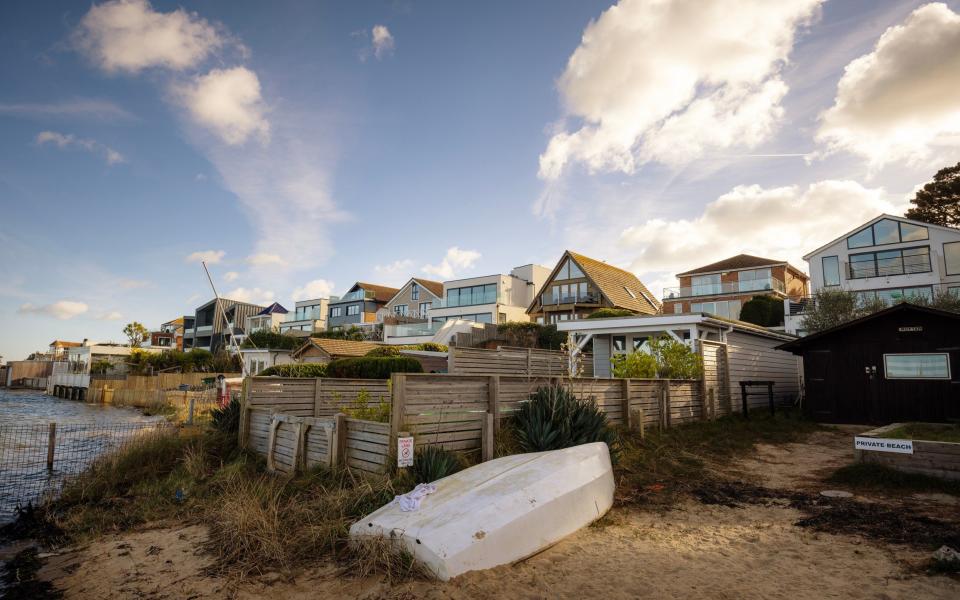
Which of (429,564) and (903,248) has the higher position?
(903,248)

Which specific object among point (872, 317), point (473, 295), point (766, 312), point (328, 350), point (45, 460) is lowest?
point (45, 460)

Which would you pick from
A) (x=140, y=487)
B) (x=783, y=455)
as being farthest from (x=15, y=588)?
(x=783, y=455)

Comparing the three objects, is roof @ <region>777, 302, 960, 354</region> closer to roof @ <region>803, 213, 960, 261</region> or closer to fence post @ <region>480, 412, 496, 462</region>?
fence post @ <region>480, 412, 496, 462</region>

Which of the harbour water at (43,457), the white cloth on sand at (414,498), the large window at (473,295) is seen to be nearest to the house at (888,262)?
the large window at (473,295)

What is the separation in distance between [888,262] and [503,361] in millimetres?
29891

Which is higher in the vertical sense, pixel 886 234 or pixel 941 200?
pixel 941 200

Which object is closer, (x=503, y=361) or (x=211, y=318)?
(x=503, y=361)

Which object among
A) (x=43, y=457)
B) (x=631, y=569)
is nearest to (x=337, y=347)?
(x=43, y=457)

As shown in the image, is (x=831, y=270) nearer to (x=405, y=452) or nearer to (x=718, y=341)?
(x=718, y=341)

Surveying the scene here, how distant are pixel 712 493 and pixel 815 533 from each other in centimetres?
190

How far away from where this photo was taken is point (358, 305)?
61781 mm

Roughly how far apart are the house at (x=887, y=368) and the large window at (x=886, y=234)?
2520 centimetres

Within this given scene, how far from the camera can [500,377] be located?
8289mm

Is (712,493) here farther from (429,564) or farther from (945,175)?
(945,175)
